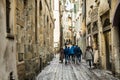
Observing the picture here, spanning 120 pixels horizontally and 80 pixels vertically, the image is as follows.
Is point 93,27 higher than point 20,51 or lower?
higher

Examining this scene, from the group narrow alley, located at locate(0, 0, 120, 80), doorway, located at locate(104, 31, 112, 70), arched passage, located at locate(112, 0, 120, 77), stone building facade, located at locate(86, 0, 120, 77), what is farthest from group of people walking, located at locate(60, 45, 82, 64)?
arched passage, located at locate(112, 0, 120, 77)

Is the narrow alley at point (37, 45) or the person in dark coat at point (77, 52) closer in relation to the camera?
the narrow alley at point (37, 45)

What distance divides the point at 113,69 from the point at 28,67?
5.18 m

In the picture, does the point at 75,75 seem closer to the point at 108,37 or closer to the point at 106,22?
the point at 108,37

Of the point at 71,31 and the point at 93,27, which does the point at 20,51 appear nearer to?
the point at 93,27

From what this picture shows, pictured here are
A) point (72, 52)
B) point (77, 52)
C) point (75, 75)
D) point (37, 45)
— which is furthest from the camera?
point (72, 52)

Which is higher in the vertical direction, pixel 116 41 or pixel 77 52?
pixel 116 41

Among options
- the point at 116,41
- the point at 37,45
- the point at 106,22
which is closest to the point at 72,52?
the point at 106,22

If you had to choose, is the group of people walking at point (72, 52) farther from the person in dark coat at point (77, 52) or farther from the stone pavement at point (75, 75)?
the stone pavement at point (75, 75)

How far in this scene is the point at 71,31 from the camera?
7900cm

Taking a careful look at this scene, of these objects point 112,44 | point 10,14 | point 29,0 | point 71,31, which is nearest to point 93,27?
point 112,44

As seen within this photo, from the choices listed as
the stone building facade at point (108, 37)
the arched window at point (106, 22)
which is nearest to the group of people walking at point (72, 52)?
the stone building facade at point (108, 37)

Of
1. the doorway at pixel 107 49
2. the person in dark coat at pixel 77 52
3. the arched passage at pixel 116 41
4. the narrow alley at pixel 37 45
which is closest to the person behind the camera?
the narrow alley at pixel 37 45

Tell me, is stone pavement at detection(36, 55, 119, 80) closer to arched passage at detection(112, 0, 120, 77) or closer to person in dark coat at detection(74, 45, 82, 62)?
arched passage at detection(112, 0, 120, 77)
